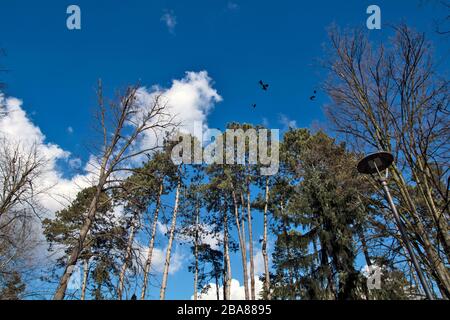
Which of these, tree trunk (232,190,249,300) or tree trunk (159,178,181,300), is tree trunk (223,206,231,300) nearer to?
tree trunk (232,190,249,300)

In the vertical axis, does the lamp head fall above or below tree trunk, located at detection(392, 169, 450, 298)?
above

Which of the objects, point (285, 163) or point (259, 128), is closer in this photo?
point (285, 163)

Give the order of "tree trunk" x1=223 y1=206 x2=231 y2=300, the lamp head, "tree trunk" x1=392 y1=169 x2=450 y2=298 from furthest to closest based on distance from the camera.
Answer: "tree trunk" x1=223 y1=206 x2=231 y2=300, the lamp head, "tree trunk" x1=392 y1=169 x2=450 y2=298

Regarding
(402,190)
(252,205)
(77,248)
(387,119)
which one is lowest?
(77,248)

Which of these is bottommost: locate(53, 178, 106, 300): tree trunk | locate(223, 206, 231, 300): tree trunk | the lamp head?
locate(53, 178, 106, 300): tree trunk

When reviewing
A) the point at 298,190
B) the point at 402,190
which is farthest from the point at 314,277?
the point at 402,190

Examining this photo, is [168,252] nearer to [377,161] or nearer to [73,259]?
[73,259]

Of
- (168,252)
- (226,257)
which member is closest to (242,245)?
(226,257)

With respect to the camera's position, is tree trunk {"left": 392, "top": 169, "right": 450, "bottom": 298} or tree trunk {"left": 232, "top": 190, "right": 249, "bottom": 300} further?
tree trunk {"left": 232, "top": 190, "right": 249, "bottom": 300}

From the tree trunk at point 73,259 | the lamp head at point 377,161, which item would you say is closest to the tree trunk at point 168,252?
the tree trunk at point 73,259

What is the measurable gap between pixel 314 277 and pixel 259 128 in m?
11.1

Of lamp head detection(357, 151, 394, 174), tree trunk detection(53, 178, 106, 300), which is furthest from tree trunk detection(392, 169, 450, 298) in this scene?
tree trunk detection(53, 178, 106, 300)

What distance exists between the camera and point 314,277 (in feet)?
38.4
